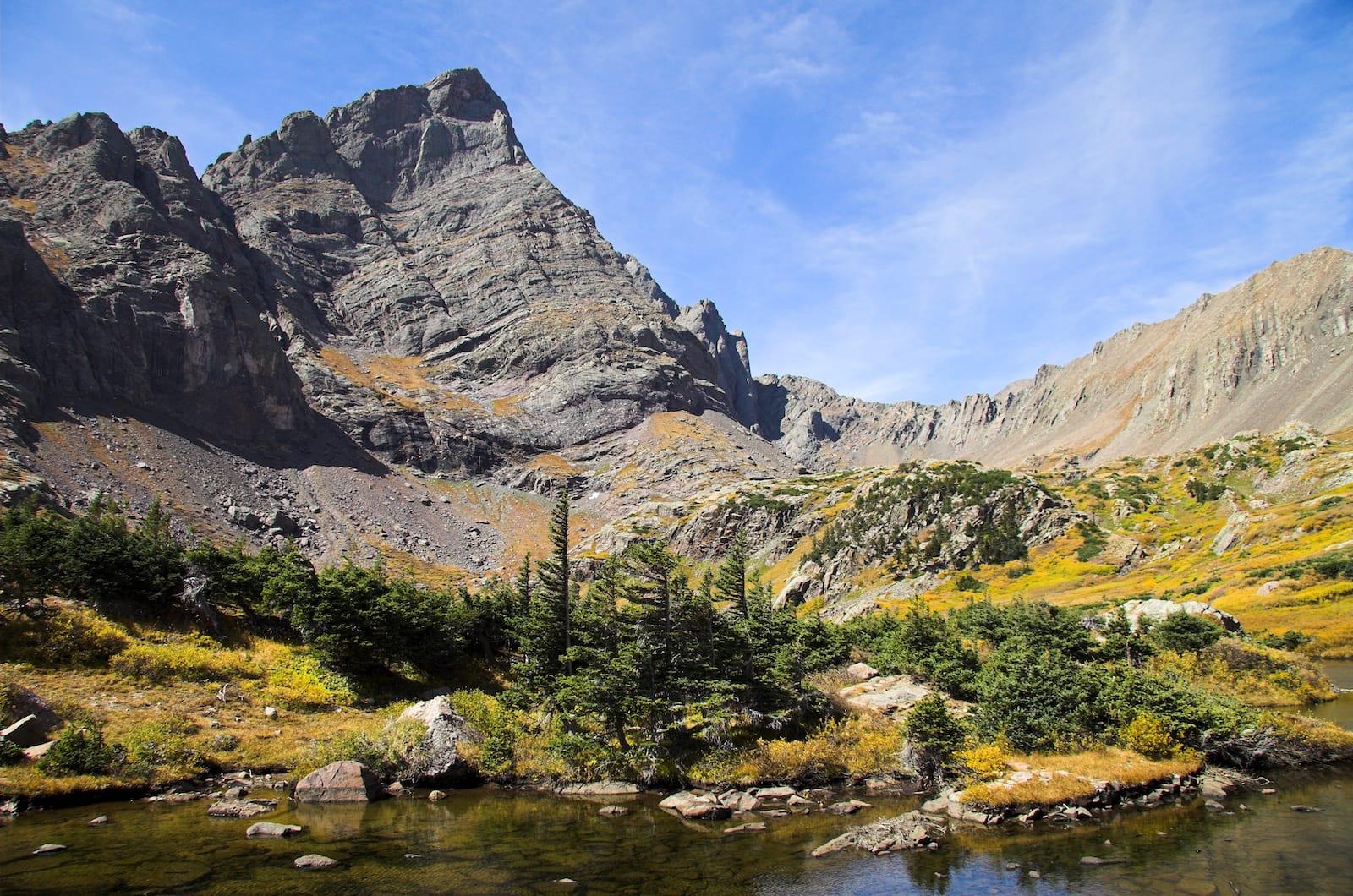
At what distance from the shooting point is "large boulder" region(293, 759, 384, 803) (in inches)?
1275

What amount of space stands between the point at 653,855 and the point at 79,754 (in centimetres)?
2587

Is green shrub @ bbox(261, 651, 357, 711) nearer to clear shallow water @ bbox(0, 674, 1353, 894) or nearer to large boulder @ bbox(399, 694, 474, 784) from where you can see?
large boulder @ bbox(399, 694, 474, 784)

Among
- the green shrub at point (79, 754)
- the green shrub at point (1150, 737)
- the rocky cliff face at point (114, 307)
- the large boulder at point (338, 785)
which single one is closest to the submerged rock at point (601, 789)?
the large boulder at point (338, 785)

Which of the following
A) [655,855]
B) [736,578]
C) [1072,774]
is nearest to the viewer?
[655,855]

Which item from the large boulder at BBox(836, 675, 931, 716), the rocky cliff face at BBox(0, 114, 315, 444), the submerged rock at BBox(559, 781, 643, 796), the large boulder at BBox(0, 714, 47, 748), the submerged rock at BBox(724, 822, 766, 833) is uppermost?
the rocky cliff face at BBox(0, 114, 315, 444)

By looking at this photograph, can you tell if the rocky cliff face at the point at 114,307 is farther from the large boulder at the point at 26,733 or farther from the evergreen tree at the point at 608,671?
the evergreen tree at the point at 608,671

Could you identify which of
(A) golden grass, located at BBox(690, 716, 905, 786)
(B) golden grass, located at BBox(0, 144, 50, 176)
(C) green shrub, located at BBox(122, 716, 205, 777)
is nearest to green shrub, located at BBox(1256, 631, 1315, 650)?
(A) golden grass, located at BBox(690, 716, 905, 786)

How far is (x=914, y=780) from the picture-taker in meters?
35.5

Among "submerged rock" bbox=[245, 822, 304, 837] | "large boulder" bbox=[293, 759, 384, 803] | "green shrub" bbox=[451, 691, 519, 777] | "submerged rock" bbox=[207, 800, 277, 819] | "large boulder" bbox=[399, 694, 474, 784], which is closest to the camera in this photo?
"submerged rock" bbox=[245, 822, 304, 837]

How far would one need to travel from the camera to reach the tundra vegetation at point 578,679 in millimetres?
34625

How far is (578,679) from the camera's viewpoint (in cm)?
4119

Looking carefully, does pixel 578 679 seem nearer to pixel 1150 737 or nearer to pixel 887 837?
pixel 887 837

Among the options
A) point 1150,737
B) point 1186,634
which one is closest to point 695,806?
point 1150,737

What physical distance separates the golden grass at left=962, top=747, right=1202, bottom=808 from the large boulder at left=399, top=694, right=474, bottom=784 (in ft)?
83.0
